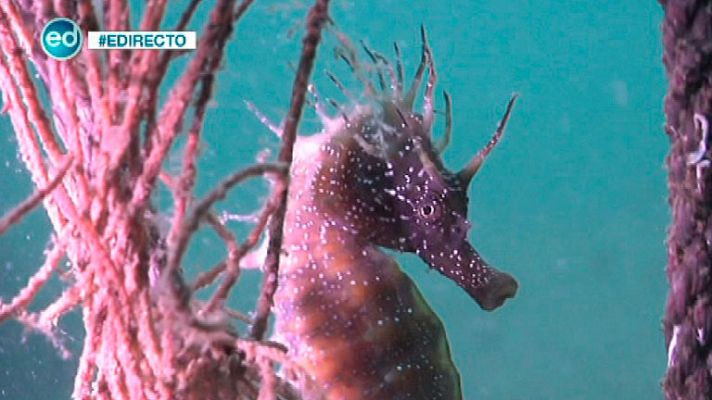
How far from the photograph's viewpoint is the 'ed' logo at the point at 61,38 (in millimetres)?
1831

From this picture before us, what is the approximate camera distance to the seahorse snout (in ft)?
9.92

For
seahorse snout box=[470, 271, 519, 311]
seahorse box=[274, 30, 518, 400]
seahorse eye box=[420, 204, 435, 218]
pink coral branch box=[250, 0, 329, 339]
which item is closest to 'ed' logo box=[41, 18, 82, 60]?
pink coral branch box=[250, 0, 329, 339]

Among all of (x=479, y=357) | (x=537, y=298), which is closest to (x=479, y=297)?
(x=479, y=357)

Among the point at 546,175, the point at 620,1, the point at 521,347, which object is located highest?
the point at 620,1

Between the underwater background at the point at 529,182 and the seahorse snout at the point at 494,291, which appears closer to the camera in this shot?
the seahorse snout at the point at 494,291

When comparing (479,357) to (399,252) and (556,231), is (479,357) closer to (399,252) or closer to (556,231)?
(556,231)

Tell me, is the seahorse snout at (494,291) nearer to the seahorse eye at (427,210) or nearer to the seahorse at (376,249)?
the seahorse at (376,249)

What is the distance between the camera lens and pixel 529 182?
53312 mm

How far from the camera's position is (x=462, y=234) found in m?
3.07

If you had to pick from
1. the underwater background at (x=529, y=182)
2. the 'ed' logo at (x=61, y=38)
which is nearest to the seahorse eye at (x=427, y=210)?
the underwater background at (x=529, y=182)

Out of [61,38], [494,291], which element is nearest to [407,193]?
[494,291]

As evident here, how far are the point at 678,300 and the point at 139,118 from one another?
1.64 meters

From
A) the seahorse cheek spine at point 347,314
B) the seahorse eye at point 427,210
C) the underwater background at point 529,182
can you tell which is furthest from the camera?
the underwater background at point 529,182

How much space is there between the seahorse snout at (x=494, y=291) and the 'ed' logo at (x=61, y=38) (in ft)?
6.26
